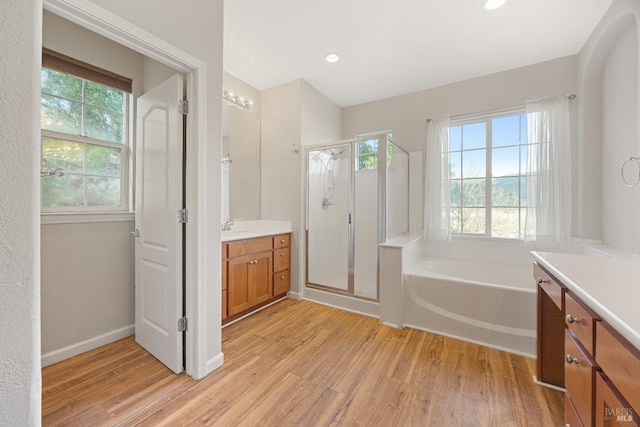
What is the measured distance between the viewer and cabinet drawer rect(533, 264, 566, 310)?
1.12m

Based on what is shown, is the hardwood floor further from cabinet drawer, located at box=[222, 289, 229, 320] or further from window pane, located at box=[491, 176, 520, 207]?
window pane, located at box=[491, 176, 520, 207]

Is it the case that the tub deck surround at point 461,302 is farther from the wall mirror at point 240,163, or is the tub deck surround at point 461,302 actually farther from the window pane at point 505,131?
the wall mirror at point 240,163

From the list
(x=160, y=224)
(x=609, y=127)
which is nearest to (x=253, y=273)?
(x=160, y=224)

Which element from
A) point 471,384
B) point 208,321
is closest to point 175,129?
point 208,321

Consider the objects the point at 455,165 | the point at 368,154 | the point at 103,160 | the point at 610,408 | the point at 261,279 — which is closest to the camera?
the point at 610,408

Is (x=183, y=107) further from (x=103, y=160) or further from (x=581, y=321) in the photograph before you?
(x=581, y=321)

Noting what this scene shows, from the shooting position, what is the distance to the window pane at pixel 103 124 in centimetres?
202

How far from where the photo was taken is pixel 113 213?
2.07 metres

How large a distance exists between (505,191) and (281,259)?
107 inches

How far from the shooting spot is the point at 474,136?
312 cm

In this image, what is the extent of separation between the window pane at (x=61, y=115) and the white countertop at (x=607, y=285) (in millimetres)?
3074

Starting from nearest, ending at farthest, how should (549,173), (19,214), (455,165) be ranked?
(19,214) → (549,173) → (455,165)

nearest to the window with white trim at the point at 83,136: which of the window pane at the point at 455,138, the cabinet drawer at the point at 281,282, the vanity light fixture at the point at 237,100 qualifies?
the vanity light fixture at the point at 237,100

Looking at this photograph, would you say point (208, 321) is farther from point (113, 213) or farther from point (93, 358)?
point (113, 213)
